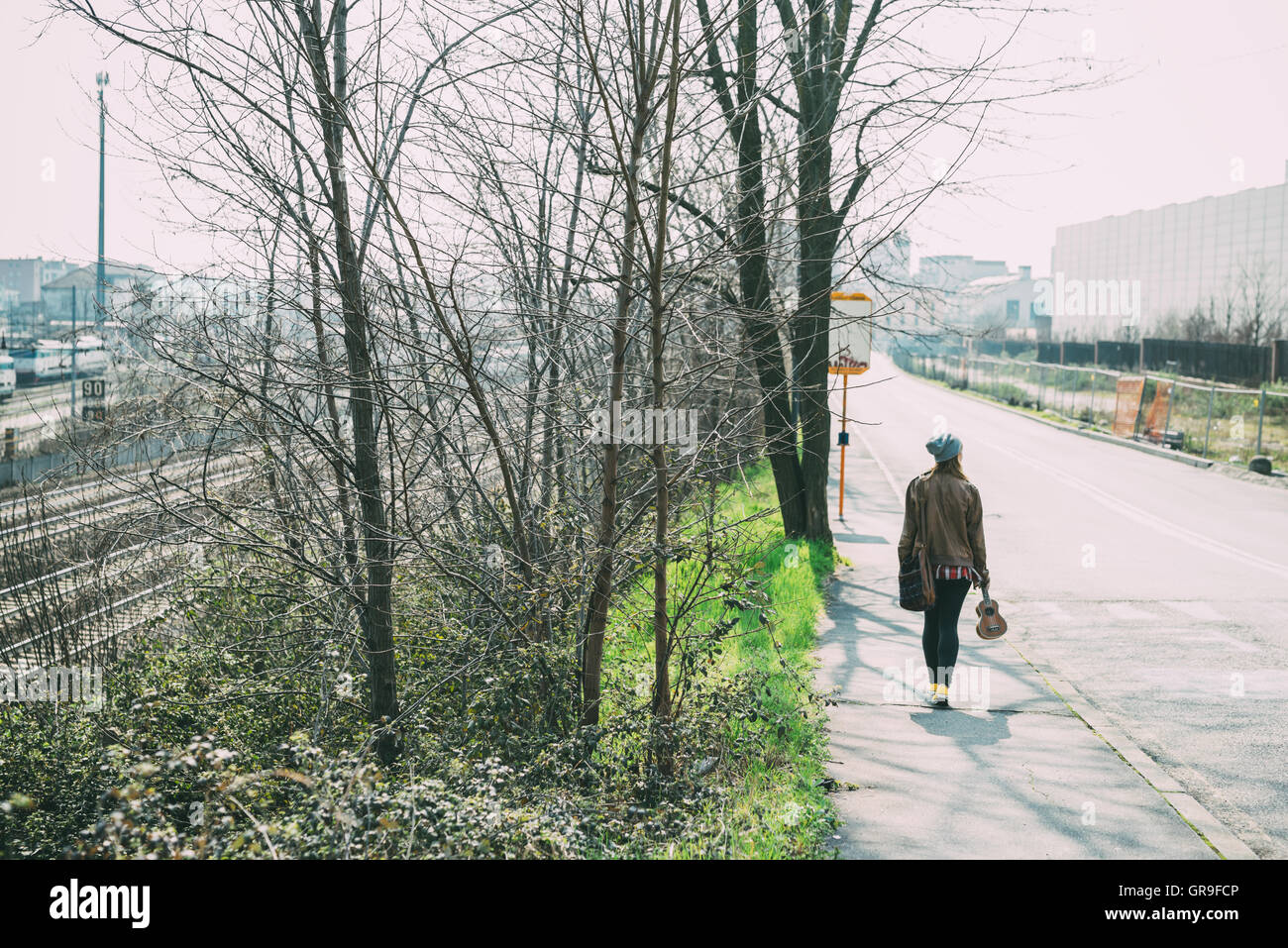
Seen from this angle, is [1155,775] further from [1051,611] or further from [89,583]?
[89,583]

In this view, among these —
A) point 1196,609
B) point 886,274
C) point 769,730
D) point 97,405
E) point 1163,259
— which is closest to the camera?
point 769,730

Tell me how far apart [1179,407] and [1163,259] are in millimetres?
38898

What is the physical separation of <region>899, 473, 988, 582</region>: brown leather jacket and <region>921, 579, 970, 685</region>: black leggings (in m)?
0.17

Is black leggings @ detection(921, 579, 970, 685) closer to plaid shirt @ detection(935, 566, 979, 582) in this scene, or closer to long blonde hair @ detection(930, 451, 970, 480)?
plaid shirt @ detection(935, 566, 979, 582)

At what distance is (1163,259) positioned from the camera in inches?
2650

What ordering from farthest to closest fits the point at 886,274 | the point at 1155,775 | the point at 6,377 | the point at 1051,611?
the point at 6,377 → the point at 886,274 → the point at 1051,611 → the point at 1155,775

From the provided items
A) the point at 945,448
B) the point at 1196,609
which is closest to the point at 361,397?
the point at 945,448

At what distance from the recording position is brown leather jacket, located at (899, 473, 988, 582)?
713 cm

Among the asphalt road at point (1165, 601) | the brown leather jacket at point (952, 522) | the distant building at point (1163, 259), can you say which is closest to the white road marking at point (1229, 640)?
the asphalt road at point (1165, 601)

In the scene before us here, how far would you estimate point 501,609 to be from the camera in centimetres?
605

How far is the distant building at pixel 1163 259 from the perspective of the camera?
55.5 m
